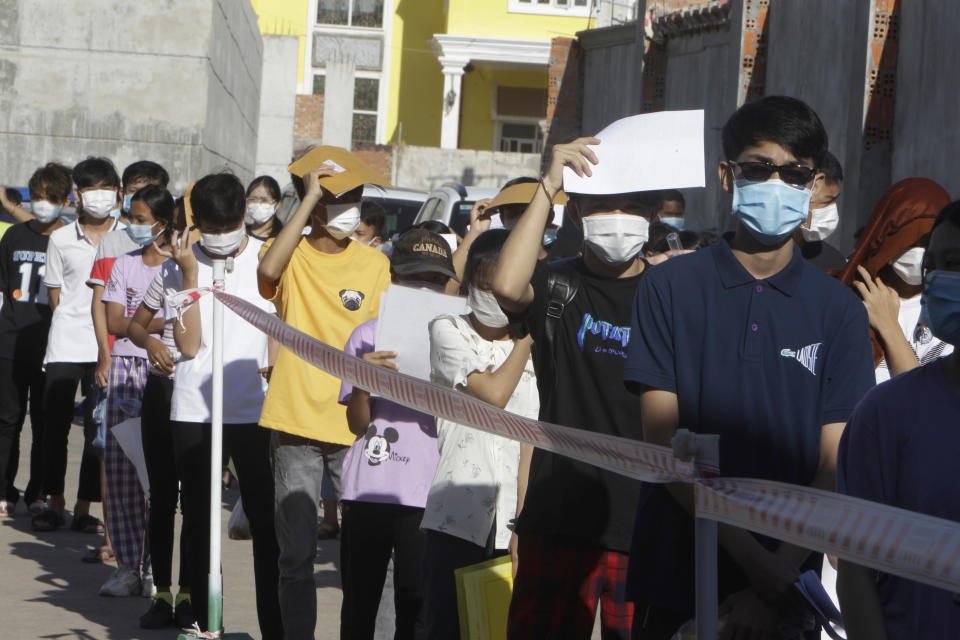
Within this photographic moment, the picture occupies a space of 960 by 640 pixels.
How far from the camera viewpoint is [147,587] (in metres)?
7.29

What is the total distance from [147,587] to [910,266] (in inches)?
171

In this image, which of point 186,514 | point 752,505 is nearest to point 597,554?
point 752,505

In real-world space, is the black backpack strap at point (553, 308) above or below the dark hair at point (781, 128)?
below

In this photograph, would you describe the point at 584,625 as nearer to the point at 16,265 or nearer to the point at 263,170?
the point at 16,265

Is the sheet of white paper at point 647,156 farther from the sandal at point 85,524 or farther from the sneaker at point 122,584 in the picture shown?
the sandal at point 85,524

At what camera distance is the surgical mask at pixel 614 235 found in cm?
400

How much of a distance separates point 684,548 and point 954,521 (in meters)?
0.76

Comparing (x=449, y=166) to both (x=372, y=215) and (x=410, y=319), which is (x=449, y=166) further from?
(x=410, y=319)

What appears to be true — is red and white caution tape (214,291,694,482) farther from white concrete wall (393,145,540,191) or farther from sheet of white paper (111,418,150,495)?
white concrete wall (393,145,540,191)

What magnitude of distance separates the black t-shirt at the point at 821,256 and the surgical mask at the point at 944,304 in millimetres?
2683

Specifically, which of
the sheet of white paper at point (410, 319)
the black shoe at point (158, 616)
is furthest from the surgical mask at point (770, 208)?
the black shoe at point (158, 616)

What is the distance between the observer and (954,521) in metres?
2.53

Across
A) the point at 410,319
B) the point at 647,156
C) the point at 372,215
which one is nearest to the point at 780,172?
the point at 647,156

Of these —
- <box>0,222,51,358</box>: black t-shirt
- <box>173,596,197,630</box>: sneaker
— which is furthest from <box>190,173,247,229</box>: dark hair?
<box>0,222,51,358</box>: black t-shirt
